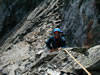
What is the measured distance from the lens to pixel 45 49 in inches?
579

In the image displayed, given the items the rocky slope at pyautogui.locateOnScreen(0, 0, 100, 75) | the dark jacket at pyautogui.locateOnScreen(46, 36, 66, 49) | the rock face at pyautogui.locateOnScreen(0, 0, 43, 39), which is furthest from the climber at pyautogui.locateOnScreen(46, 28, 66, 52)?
the rock face at pyautogui.locateOnScreen(0, 0, 43, 39)

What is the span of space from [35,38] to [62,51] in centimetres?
837

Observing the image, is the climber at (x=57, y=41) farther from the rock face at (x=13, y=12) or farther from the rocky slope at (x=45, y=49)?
the rock face at (x=13, y=12)

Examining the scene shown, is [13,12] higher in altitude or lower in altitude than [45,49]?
higher

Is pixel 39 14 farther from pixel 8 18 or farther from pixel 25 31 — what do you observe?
pixel 8 18

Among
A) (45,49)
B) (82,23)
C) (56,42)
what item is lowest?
(45,49)

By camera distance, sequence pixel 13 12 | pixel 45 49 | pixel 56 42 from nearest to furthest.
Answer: pixel 56 42, pixel 45 49, pixel 13 12

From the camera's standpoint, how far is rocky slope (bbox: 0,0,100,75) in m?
8.52

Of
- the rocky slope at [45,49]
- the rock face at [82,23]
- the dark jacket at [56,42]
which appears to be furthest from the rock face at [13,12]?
the dark jacket at [56,42]

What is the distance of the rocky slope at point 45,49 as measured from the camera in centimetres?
852

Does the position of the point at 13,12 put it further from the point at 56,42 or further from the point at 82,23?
the point at 56,42

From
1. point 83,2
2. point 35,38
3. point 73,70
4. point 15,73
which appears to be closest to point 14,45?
point 35,38

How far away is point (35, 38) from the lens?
17609mm

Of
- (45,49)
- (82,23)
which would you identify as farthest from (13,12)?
(82,23)
